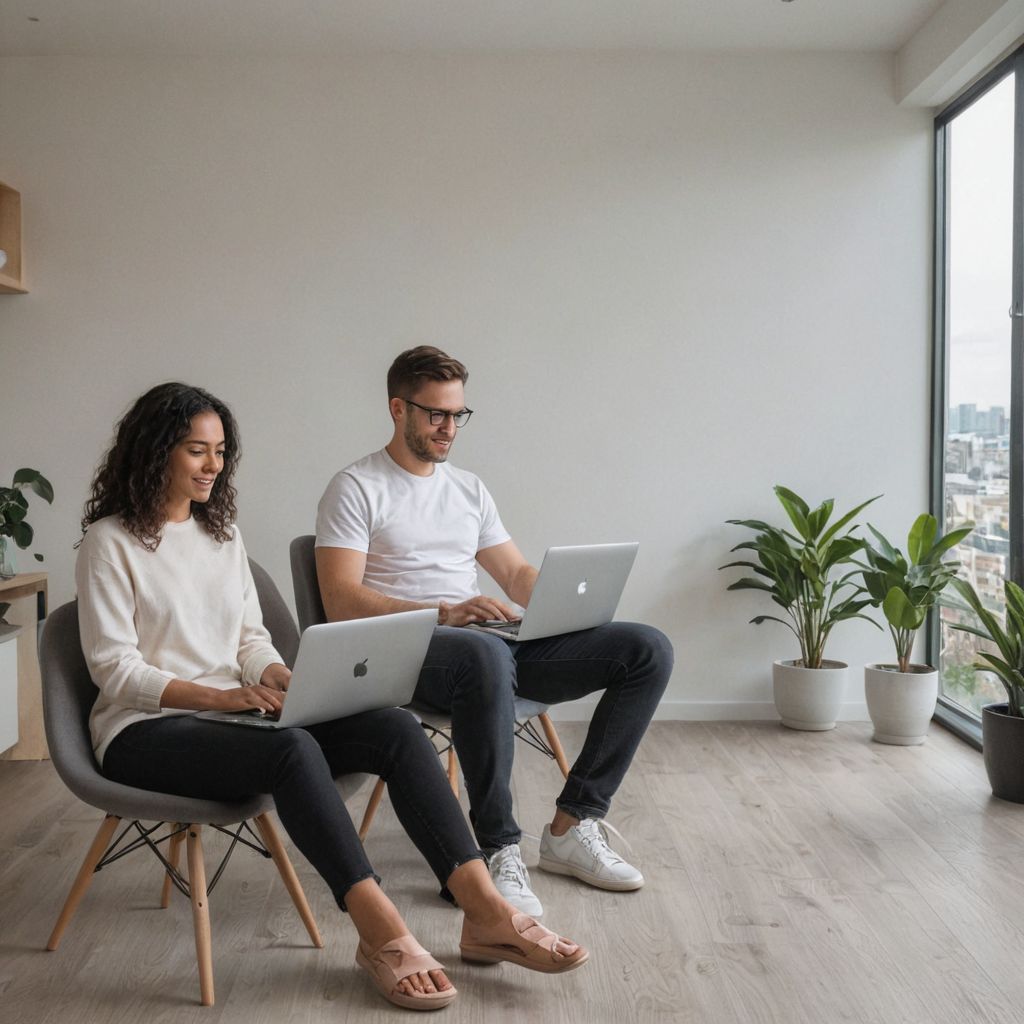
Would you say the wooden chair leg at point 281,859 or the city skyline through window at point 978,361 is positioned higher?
the city skyline through window at point 978,361

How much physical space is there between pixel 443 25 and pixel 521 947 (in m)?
3.11

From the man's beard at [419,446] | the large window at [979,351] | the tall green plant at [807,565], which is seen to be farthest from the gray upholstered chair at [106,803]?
the large window at [979,351]

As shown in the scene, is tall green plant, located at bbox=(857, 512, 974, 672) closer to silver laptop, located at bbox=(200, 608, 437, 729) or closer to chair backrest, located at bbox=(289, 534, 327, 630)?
chair backrest, located at bbox=(289, 534, 327, 630)

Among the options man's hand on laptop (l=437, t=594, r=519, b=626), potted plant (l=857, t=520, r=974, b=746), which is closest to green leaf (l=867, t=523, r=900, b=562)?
potted plant (l=857, t=520, r=974, b=746)

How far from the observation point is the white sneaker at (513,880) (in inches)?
88.9

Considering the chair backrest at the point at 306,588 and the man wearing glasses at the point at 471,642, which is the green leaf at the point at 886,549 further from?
the chair backrest at the point at 306,588

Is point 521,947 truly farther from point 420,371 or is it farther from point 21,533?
point 21,533

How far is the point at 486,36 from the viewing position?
12.8ft

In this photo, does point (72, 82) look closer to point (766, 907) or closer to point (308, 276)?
point (308, 276)

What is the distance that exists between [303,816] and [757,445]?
273 centimetres

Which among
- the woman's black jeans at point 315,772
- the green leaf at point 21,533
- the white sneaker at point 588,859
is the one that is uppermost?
the green leaf at point 21,533

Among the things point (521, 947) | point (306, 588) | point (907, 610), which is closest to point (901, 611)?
point (907, 610)

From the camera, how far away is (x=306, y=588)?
2688 mm

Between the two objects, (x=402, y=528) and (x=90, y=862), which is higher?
(x=402, y=528)
